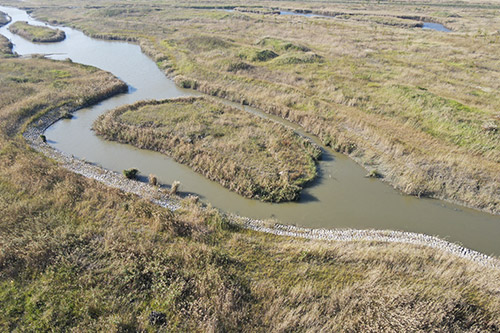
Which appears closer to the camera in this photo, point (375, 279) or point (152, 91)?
point (375, 279)

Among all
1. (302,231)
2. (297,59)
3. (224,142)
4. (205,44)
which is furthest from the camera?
(205,44)

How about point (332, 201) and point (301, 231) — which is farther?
point (332, 201)

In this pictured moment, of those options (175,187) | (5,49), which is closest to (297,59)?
(175,187)

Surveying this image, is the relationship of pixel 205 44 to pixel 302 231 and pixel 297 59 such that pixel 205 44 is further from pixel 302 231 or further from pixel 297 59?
pixel 302 231

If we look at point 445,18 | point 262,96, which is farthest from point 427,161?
point 445,18

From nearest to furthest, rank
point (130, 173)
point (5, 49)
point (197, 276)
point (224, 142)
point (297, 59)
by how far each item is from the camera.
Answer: point (197, 276), point (130, 173), point (224, 142), point (297, 59), point (5, 49)

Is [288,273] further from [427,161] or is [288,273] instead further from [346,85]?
[346,85]

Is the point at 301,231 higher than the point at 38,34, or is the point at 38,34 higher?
the point at 38,34

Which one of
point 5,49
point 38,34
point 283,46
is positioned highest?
point 283,46
